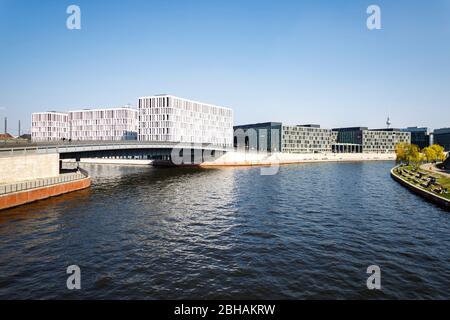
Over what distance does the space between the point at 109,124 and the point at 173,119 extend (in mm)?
60706

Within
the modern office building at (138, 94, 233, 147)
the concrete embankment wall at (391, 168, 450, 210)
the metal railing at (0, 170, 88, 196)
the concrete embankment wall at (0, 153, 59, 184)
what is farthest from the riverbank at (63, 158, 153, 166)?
the concrete embankment wall at (391, 168, 450, 210)

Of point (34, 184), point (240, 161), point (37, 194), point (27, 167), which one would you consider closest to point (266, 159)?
point (240, 161)

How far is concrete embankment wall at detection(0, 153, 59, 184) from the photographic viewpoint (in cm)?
4191

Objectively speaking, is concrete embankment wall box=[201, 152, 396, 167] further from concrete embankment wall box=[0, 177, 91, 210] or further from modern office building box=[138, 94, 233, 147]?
concrete embankment wall box=[0, 177, 91, 210]

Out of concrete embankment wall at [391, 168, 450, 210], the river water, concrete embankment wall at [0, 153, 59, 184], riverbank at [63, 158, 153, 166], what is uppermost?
concrete embankment wall at [0, 153, 59, 184]

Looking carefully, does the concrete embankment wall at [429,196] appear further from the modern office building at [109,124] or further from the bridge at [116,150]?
the modern office building at [109,124]

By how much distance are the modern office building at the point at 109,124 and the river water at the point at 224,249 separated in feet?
505

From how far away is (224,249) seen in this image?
80.3ft

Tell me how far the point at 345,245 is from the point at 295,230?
5.46 m

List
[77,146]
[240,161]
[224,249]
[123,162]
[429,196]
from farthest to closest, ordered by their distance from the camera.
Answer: [123,162] < [240,161] < [77,146] < [429,196] < [224,249]

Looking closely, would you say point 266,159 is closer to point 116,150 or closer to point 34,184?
point 116,150

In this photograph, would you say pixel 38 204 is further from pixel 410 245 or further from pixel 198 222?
pixel 410 245

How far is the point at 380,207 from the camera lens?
4066 cm

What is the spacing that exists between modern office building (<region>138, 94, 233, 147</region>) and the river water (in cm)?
10742
